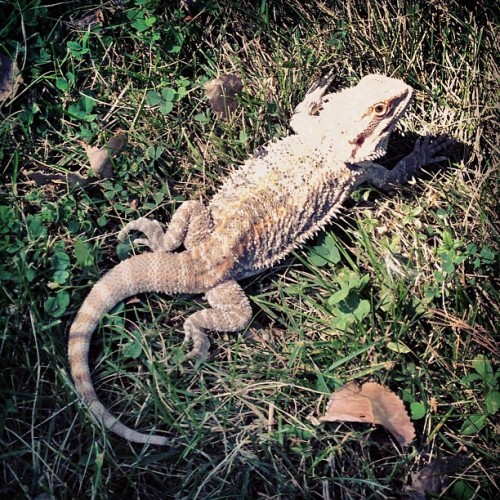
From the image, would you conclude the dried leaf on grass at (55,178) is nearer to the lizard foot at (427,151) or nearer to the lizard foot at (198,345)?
the lizard foot at (198,345)

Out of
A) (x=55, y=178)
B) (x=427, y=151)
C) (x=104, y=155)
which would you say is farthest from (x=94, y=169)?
→ (x=427, y=151)

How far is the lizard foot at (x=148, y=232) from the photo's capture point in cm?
373

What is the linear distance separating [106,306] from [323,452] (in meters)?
1.51

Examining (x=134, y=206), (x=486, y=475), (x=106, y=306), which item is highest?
(x=134, y=206)

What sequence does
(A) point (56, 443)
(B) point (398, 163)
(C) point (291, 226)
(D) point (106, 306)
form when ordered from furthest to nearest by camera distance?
(B) point (398, 163), (C) point (291, 226), (D) point (106, 306), (A) point (56, 443)

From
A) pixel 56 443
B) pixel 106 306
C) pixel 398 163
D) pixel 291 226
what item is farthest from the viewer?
pixel 398 163

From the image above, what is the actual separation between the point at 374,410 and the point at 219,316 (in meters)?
1.06

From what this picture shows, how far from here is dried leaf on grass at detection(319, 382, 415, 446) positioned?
3.34m

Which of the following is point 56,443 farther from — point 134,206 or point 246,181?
point 246,181

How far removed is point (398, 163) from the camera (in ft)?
13.5

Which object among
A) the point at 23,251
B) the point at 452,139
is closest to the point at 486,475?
the point at 452,139

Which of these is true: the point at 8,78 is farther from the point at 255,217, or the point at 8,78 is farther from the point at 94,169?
the point at 255,217

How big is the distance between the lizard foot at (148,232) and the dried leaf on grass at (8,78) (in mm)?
1179

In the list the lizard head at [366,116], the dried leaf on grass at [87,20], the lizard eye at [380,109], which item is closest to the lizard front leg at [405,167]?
the lizard head at [366,116]
